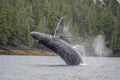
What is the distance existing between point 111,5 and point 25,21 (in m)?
44.3

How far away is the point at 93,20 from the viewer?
148 metres

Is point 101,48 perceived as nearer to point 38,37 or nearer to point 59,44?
point 59,44

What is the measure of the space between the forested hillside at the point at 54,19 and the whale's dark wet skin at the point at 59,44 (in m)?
71.0

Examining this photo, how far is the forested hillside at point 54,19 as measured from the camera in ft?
397

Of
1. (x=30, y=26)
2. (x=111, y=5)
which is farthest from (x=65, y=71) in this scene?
(x=111, y=5)

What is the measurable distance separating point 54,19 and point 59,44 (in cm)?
9516

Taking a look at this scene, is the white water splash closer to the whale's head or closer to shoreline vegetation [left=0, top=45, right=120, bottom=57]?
shoreline vegetation [left=0, top=45, right=120, bottom=57]

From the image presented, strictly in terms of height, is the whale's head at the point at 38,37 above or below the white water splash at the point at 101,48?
above

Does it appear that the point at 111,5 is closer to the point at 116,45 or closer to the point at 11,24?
the point at 116,45

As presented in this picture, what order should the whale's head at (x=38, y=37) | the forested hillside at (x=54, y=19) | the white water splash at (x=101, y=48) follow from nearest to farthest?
the whale's head at (x=38, y=37), the forested hillside at (x=54, y=19), the white water splash at (x=101, y=48)

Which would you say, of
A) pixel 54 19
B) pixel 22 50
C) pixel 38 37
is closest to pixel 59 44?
pixel 38 37

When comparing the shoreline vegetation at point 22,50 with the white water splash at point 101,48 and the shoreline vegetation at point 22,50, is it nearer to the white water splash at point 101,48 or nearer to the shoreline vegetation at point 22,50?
the shoreline vegetation at point 22,50

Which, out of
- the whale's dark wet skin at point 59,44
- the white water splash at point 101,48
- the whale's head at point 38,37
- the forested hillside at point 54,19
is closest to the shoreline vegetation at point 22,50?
the forested hillside at point 54,19

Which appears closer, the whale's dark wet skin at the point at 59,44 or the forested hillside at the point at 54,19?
the whale's dark wet skin at the point at 59,44
